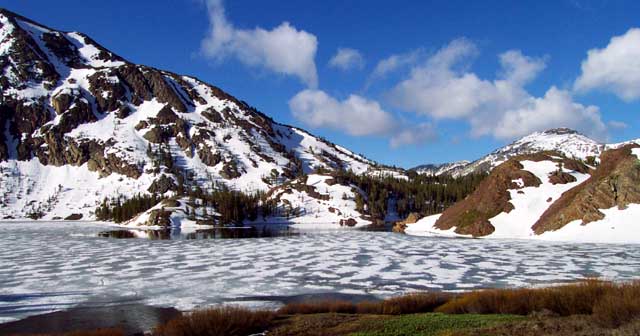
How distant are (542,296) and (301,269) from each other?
60.3 ft

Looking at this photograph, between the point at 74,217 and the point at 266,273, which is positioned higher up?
the point at 74,217

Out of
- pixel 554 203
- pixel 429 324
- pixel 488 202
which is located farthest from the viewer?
pixel 488 202

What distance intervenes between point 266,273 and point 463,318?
18.3 metres

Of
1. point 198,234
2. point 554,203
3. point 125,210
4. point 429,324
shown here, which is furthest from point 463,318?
point 125,210

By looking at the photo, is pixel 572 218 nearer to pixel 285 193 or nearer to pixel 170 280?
pixel 170 280

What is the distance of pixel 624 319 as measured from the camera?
11.4 meters

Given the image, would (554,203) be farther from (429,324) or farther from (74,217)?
(74,217)

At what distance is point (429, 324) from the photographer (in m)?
12.9

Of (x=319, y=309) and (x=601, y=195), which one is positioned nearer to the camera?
(x=319, y=309)

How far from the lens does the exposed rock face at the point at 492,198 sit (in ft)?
229

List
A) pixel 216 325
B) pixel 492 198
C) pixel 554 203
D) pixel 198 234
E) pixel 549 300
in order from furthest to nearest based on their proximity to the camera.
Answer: pixel 198 234 → pixel 492 198 → pixel 554 203 → pixel 549 300 → pixel 216 325

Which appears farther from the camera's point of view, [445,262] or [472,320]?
[445,262]

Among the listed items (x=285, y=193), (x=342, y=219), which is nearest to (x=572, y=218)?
(x=342, y=219)

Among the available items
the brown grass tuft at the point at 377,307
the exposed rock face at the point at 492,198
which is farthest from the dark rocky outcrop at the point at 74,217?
the brown grass tuft at the point at 377,307
